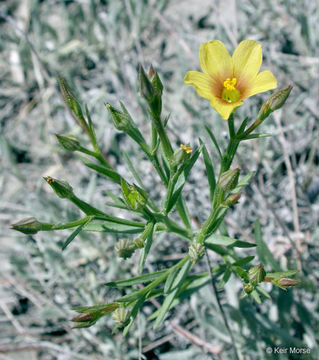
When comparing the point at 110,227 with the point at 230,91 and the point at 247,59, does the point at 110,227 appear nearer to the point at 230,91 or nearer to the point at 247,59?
the point at 230,91

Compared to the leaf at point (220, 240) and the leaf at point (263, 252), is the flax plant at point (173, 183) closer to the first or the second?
the leaf at point (220, 240)

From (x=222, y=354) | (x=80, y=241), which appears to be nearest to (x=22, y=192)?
(x=80, y=241)

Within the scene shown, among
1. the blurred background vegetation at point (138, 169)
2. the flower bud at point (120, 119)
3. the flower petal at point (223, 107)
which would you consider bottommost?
the blurred background vegetation at point (138, 169)

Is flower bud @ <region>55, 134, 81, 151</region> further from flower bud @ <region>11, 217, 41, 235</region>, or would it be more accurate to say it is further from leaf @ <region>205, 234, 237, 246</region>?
leaf @ <region>205, 234, 237, 246</region>

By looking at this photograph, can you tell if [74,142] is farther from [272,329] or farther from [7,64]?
[7,64]

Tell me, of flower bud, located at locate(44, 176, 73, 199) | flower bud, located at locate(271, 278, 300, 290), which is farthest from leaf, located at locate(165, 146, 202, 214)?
flower bud, located at locate(271, 278, 300, 290)

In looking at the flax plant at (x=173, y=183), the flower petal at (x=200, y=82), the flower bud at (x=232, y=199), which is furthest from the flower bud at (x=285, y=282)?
the flower petal at (x=200, y=82)

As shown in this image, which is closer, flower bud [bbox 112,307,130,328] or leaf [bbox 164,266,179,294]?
flower bud [bbox 112,307,130,328]
